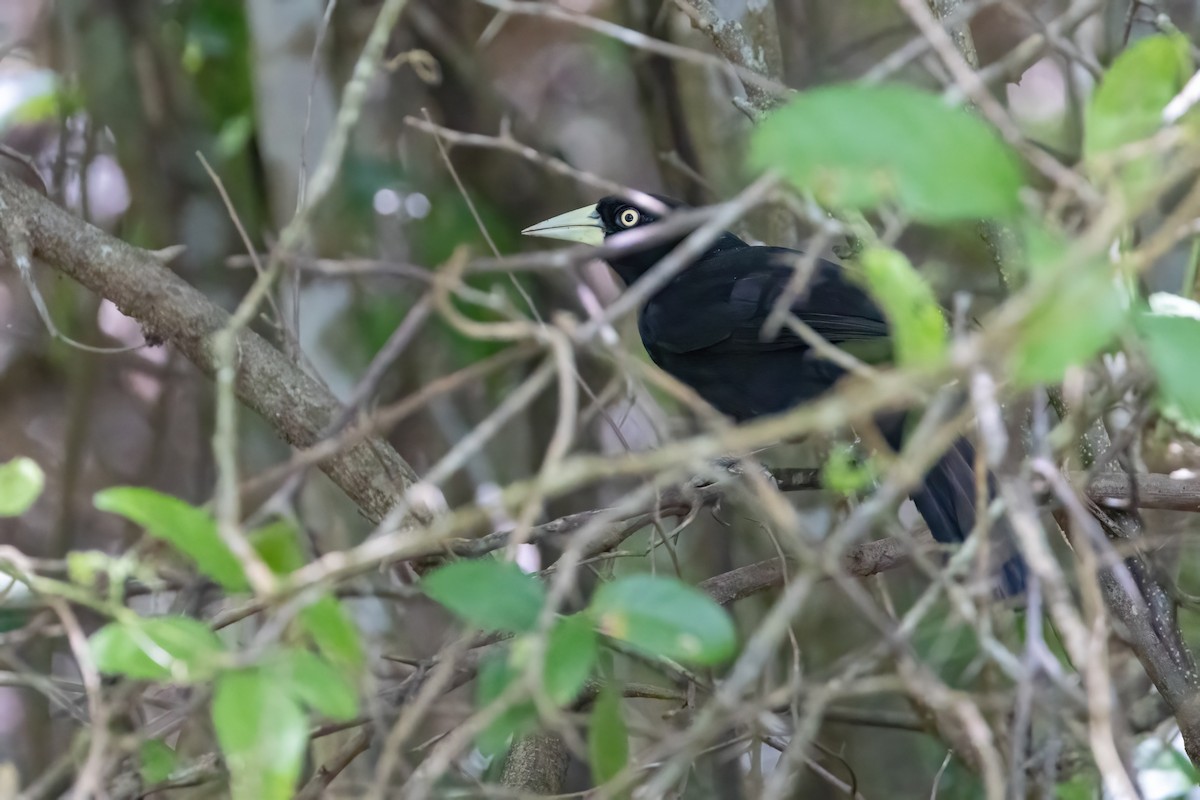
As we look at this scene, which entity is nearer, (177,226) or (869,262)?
(869,262)

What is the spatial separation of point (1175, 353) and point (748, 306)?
243cm

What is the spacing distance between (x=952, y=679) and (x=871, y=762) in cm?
84

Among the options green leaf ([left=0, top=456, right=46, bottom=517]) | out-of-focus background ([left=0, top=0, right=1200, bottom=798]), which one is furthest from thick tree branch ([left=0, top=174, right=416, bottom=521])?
green leaf ([left=0, top=456, right=46, bottom=517])

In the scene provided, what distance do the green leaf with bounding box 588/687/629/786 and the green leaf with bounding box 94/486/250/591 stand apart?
18.8 inches

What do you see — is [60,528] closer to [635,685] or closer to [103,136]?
[103,136]

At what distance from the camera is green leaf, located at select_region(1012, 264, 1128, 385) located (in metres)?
0.92

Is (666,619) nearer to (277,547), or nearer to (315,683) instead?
(315,683)

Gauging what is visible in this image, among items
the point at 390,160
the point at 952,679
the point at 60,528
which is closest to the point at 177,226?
the point at 390,160

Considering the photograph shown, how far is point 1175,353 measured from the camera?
3.47 feet

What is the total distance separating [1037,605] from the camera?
115 cm

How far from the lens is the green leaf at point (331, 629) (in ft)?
3.77

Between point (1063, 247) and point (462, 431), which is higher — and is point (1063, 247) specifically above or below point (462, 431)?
above

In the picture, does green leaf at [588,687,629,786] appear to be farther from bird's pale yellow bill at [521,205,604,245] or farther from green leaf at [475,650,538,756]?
bird's pale yellow bill at [521,205,604,245]

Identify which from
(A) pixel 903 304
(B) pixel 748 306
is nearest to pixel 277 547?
(A) pixel 903 304
